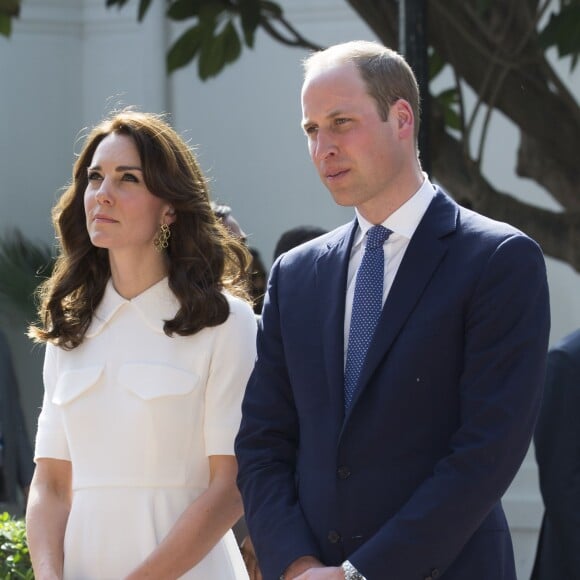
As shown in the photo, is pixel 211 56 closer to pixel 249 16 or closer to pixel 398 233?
pixel 249 16

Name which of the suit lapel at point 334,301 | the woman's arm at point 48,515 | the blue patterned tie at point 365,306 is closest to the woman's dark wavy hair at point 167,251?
the woman's arm at point 48,515

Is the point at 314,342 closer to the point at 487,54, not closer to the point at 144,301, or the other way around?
the point at 144,301

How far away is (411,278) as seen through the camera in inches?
111

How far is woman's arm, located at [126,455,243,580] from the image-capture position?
320cm

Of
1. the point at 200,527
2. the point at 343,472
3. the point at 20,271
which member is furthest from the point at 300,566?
the point at 20,271

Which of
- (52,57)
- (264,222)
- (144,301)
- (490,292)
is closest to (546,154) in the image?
(144,301)

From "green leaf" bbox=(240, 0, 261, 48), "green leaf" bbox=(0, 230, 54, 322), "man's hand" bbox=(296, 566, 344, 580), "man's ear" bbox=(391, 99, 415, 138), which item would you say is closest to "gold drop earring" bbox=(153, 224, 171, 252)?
"man's ear" bbox=(391, 99, 415, 138)

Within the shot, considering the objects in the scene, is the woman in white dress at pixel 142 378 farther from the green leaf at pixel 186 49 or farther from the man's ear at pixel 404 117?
the green leaf at pixel 186 49

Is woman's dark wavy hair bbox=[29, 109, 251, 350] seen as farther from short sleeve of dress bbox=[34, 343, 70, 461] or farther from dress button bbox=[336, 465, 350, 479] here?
dress button bbox=[336, 465, 350, 479]

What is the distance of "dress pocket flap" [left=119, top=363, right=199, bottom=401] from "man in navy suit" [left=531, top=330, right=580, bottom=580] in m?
1.04

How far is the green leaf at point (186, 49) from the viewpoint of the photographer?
5.21 m

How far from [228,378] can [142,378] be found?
0.21 meters

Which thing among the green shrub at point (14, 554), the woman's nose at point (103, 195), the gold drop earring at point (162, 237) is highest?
the woman's nose at point (103, 195)

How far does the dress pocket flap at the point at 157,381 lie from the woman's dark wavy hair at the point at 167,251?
3.9 inches
